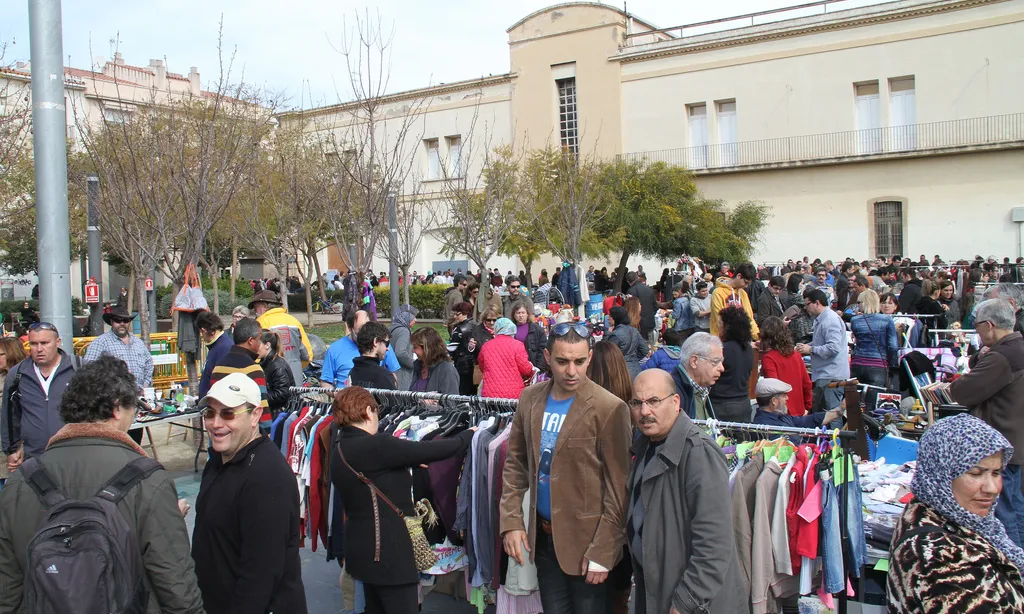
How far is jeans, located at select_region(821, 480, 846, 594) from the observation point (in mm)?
4000

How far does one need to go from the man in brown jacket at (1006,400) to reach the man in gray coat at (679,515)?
93.1 inches

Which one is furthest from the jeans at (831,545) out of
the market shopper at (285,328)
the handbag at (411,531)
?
the market shopper at (285,328)

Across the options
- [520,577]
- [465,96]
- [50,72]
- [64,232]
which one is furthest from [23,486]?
[465,96]

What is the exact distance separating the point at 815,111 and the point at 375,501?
31167mm

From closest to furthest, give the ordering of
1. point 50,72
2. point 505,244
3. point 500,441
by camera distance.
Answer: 1. point 500,441
2. point 50,72
3. point 505,244

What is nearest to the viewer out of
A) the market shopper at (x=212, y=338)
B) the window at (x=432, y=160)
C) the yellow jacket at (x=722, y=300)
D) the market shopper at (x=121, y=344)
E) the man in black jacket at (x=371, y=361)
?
the man in black jacket at (x=371, y=361)

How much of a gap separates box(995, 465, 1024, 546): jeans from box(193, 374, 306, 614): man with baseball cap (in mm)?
3931

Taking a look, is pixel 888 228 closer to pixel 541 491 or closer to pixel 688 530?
pixel 541 491

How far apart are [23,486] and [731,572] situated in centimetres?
273

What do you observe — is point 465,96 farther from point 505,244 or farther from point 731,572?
point 731,572

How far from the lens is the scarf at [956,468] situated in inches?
104

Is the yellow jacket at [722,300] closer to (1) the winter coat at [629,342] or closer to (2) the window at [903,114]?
(1) the winter coat at [629,342]

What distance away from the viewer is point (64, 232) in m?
5.76

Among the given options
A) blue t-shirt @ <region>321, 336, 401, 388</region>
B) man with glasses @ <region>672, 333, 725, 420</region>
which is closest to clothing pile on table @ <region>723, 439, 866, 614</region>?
man with glasses @ <region>672, 333, 725, 420</region>
